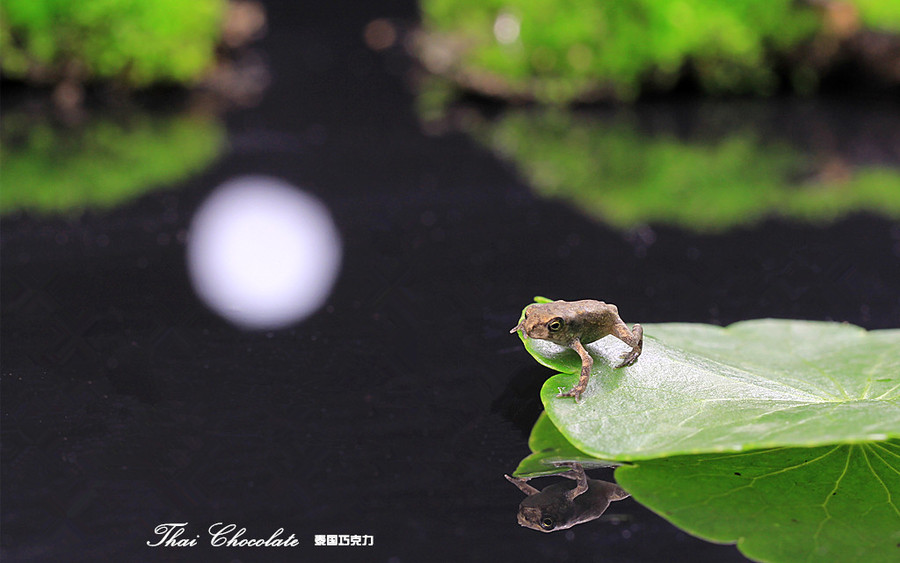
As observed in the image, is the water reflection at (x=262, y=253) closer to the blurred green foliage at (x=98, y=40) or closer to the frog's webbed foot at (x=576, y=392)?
the frog's webbed foot at (x=576, y=392)

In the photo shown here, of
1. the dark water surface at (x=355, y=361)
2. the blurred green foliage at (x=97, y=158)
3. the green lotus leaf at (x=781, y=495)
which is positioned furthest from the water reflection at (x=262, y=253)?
the green lotus leaf at (x=781, y=495)

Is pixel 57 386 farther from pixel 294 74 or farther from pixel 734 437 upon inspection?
pixel 294 74

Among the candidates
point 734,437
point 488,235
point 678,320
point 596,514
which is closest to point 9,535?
point 596,514

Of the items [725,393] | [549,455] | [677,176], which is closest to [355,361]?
[549,455]

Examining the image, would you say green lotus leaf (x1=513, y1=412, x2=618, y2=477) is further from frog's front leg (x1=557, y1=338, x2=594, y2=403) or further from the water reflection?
the water reflection

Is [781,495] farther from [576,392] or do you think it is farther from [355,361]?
[355,361]

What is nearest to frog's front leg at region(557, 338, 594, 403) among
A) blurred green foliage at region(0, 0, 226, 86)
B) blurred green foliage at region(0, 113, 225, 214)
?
blurred green foliage at region(0, 113, 225, 214)
